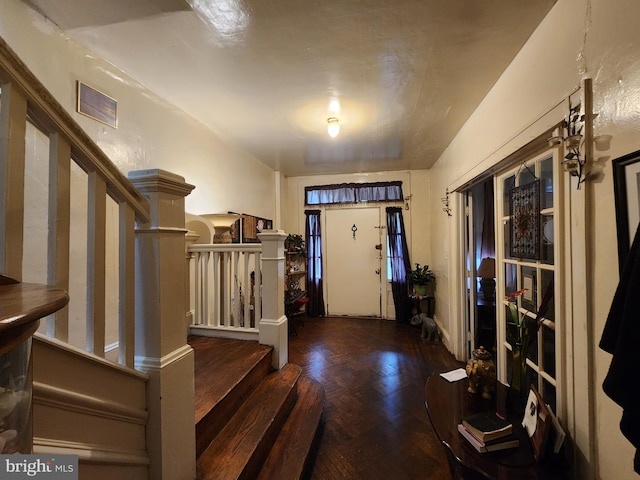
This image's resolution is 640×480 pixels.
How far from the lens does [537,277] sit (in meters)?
1.60

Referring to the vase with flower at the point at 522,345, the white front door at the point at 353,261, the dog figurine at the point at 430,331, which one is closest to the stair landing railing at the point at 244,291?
the vase with flower at the point at 522,345

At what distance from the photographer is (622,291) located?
822mm

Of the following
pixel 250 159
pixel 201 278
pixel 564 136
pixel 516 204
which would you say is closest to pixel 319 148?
pixel 250 159

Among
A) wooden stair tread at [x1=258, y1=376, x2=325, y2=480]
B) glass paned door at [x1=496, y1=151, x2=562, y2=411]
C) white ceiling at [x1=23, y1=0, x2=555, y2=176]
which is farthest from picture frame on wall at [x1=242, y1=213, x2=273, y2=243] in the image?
glass paned door at [x1=496, y1=151, x2=562, y2=411]

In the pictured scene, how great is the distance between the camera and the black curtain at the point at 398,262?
4.51m

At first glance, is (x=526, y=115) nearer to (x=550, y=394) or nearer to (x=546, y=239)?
(x=546, y=239)

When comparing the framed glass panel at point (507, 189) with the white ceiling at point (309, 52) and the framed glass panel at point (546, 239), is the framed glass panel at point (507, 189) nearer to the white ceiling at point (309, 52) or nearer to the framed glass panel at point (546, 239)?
the framed glass panel at point (546, 239)

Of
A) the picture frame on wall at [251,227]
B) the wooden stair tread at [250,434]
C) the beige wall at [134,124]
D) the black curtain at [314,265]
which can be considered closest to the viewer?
the wooden stair tread at [250,434]

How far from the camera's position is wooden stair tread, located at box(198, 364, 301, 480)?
129 centimetres

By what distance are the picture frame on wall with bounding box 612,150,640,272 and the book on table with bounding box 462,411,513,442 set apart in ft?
2.74

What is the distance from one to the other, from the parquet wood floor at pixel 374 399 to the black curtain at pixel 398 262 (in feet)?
1.43

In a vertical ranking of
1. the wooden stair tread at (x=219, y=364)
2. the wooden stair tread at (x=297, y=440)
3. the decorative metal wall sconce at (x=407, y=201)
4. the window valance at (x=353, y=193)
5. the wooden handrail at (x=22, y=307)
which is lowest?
the wooden stair tread at (x=297, y=440)

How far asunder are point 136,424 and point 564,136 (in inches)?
85.4

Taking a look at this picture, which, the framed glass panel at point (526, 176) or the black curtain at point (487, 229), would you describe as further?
the black curtain at point (487, 229)
